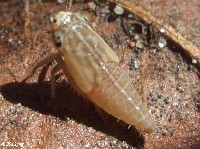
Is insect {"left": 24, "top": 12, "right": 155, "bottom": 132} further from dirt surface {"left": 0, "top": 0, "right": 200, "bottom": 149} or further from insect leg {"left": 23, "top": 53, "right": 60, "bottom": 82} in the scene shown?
dirt surface {"left": 0, "top": 0, "right": 200, "bottom": 149}

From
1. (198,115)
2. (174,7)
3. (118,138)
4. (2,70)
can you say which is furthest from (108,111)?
(174,7)

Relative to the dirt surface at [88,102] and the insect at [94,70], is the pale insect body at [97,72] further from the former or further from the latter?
the dirt surface at [88,102]

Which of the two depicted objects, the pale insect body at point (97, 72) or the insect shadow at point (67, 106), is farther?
the insect shadow at point (67, 106)

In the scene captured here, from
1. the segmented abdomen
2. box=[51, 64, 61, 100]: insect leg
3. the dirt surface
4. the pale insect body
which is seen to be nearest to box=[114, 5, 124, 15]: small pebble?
the dirt surface

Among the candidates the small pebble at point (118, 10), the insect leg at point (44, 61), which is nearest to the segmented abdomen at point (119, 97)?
the insect leg at point (44, 61)

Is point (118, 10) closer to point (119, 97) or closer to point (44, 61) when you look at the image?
point (44, 61)

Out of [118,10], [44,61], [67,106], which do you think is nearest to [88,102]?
[67,106]
